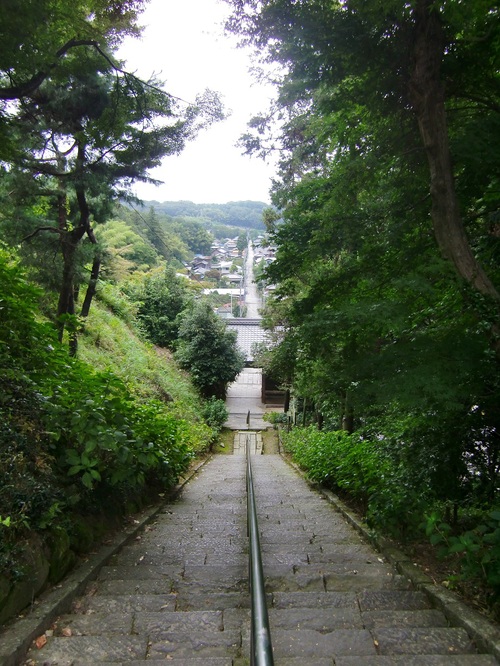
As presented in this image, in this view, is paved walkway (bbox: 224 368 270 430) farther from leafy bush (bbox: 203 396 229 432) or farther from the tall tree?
the tall tree

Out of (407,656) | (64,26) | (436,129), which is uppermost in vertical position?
(64,26)

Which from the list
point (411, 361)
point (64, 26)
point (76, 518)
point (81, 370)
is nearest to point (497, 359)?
point (411, 361)

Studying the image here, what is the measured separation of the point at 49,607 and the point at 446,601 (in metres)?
2.41

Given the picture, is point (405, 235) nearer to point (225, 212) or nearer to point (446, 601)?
point (446, 601)

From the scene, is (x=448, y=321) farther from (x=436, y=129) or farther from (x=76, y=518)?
(x=76, y=518)

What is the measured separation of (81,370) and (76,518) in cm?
158

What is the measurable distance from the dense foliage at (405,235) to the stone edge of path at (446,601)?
0.25 metres

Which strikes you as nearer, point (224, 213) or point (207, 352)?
point (207, 352)

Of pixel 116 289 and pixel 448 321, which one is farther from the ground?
pixel 116 289

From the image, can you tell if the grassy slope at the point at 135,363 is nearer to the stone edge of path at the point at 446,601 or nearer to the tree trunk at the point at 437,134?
the stone edge of path at the point at 446,601

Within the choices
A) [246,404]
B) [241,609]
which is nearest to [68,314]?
[241,609]

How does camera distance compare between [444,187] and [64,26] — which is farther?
[64,26]

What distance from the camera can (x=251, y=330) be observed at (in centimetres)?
3559

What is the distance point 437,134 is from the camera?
3.63 m
